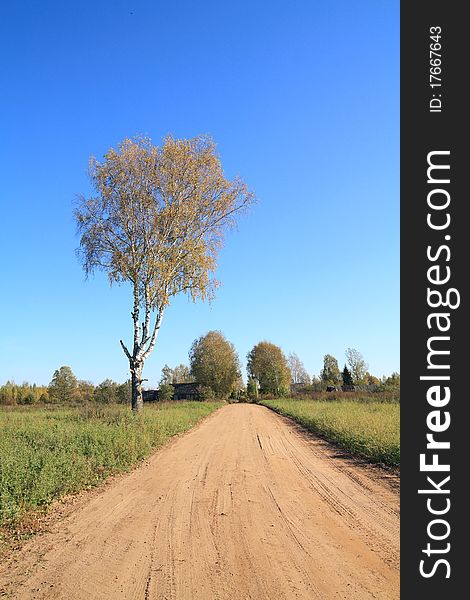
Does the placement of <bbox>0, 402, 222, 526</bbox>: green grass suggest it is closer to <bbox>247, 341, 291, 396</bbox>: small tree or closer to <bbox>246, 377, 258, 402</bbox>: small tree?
<bbox>247, 341, 291, 396</bbox>: small tree

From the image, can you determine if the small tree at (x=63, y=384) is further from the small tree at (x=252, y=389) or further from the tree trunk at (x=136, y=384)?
the tree trunk at (x=136, y=384)

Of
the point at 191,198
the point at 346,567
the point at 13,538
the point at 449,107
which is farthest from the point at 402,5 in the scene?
the point at 191,198

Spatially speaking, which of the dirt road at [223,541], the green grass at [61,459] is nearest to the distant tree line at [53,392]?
the green grass at [61,459]

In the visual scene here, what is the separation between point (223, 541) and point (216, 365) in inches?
2897

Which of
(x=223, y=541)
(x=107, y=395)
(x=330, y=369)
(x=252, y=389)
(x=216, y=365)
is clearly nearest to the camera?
(x=223, y=541)

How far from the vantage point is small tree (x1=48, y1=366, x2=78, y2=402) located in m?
64.6

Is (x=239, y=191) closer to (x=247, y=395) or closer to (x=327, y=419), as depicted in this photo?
(x=327, y=419)

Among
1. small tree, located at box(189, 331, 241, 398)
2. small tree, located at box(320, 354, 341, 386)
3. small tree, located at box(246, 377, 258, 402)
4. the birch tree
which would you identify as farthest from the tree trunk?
small tree, located at box(320, 354, 341, 386)

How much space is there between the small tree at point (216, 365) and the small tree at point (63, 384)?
865 inches

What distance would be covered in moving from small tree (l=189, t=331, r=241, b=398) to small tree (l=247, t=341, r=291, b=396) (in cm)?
1181

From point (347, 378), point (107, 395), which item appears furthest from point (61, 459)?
point (347, 378)

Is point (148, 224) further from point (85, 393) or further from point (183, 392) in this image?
point (183, 392)

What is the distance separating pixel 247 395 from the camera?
320 ft

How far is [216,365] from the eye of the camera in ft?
257
